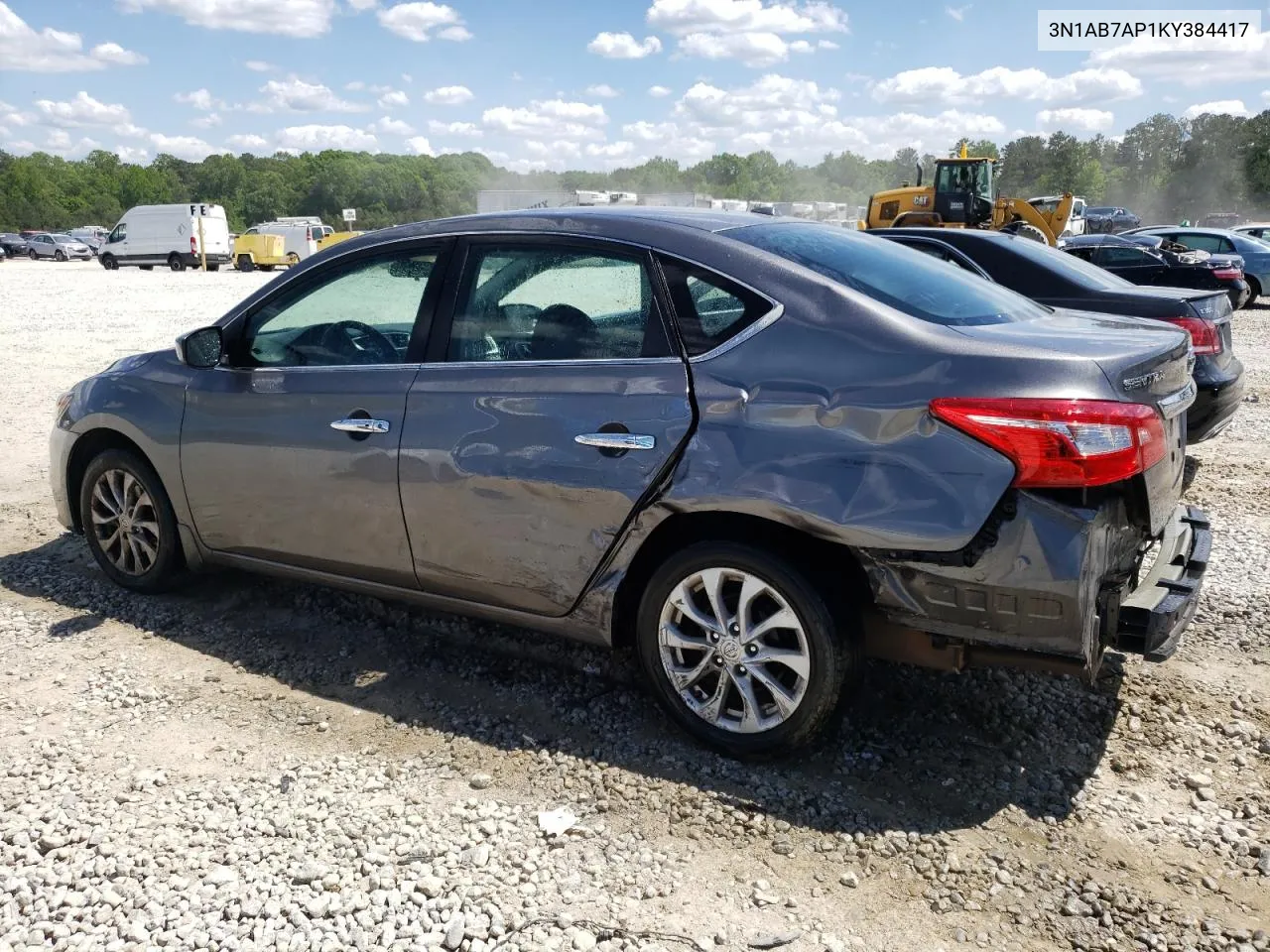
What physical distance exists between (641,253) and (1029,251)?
5.07 meters

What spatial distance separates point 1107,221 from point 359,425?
166ft

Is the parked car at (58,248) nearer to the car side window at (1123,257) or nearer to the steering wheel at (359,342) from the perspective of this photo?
the car side window at (1123,257)

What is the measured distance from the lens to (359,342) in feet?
13.5

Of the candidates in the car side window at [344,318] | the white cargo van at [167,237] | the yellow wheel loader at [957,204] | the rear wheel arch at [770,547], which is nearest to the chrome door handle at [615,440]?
the rear wheel arch at [770,547]

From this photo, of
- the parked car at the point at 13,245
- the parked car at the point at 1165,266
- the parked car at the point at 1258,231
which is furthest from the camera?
the parked car at the point at 13,245

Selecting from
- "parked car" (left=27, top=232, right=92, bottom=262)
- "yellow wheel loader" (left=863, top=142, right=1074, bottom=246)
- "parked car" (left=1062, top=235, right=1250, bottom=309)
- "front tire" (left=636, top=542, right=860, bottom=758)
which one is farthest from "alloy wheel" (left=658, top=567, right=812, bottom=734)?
"parked car" (left=27, top=232, right=92, bottom=262)

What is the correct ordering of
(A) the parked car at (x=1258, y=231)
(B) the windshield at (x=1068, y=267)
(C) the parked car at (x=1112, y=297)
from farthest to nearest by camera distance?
(A) the parked car at (x=1258, y=231), (B) the windshield at (x=1068, y=267), (C) the parked car at (x=1112, y=297)

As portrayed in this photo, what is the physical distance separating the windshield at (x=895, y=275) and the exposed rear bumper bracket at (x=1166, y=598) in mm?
927

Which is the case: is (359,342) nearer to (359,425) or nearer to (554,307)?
(359,425)

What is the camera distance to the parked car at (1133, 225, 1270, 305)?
1986 cm

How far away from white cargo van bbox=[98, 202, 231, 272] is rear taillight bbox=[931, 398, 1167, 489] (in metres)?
42.1

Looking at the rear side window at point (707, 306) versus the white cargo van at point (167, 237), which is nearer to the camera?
the rear side window at point (707, 306)

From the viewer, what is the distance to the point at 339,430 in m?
3.96

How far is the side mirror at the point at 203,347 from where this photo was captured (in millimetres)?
4363
